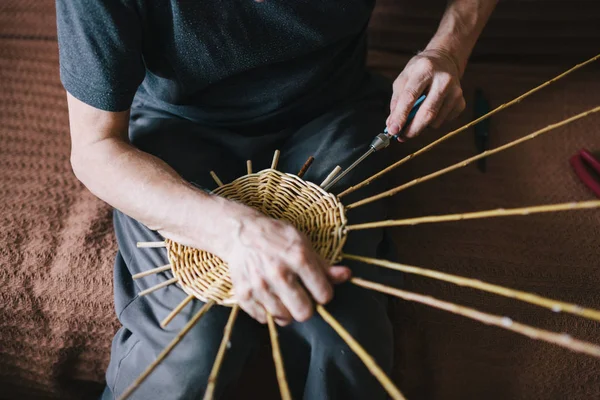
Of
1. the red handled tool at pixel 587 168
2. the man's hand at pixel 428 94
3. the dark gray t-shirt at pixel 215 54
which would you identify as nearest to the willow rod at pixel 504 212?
the man's hand at pixel 428 94

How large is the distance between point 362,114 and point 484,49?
62 centimetres

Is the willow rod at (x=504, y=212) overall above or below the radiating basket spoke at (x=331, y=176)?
above

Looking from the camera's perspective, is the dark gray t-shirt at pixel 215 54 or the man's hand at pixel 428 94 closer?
the dark gray t-shirt at pixel 215 54

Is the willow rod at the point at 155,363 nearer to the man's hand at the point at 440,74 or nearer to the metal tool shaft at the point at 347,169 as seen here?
the metal tool shaft at the point at 347,169

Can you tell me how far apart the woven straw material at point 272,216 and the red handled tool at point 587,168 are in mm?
750

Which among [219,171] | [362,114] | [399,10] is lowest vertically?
[219,171]

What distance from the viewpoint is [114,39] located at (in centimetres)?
80

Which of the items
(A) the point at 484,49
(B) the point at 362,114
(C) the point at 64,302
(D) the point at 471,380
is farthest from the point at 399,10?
(C) the point at 64,302

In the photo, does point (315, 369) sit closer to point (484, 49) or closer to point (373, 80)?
point (373, 80)

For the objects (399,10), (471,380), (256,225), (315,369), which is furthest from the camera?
(399,10)

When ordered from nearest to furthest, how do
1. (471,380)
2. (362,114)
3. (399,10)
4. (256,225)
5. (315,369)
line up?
(256,225) → (315,369) → (471,380) → (362,114) → (399,10)

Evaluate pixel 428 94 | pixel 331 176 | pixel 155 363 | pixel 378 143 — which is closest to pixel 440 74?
pixel 428 94

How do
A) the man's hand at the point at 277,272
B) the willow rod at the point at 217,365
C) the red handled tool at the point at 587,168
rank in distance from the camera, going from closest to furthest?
the willow rod at the point at 217,365
the man's hand at the point at 277,272
the red handled tool at the point at 587,168

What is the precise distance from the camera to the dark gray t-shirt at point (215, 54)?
81cm
